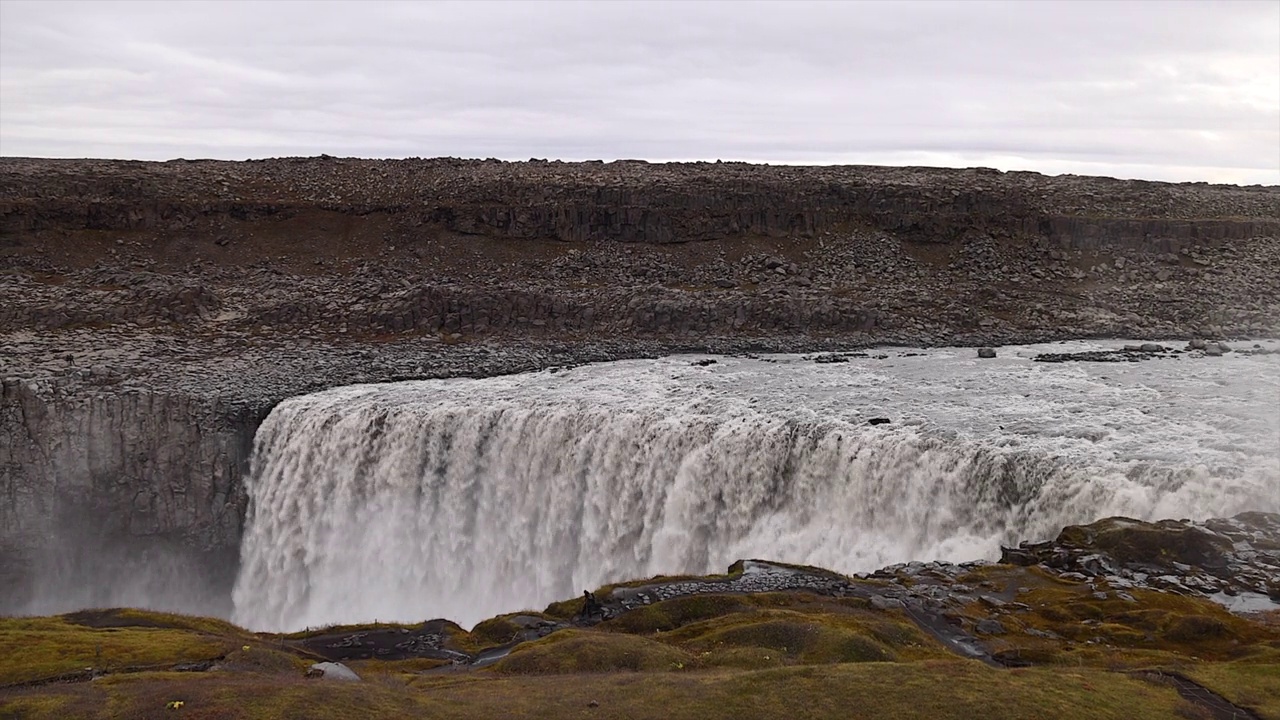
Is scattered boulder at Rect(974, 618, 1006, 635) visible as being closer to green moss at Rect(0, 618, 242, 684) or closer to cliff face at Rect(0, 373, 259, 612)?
green moss at Rect(0, 618, 242, 684)

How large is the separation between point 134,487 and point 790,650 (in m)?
38.2

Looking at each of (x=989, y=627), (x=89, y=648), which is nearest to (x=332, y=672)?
(x=89, y=648)

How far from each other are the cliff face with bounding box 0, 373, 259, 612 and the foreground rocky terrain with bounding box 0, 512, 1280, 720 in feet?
62.7

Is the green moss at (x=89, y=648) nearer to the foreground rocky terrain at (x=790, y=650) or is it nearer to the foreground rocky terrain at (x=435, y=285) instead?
the foreground rocky terrain at (x=790, y=650)

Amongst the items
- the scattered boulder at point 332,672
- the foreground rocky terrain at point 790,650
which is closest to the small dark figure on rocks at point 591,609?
the foreground rocky terrain at point 790,650

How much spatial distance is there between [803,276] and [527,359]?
24158 millimetres

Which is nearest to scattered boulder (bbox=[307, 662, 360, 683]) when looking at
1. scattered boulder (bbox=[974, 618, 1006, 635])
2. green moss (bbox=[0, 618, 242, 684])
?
green moss (bbox=[0, 618, 242, 684])

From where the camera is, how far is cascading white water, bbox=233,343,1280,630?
33781 millimetres

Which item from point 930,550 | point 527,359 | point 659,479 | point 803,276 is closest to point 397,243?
point 527,359

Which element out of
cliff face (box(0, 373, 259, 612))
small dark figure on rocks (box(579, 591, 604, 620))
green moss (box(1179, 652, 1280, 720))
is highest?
green moss (box(1179, 652, 1280, 720))

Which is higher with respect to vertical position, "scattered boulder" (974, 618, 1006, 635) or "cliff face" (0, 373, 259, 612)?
"scattered boulder" (974, 618, 1006, 635)

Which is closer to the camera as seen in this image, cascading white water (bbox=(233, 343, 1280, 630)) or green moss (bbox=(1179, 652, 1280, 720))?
green moss (bbox=(1179, 652, 1280, 720))

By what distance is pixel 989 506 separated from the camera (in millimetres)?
33688

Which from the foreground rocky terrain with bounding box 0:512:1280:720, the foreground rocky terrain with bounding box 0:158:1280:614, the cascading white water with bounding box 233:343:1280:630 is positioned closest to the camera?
the foreground rocky terrain with bounding box 0:512:1280:720
